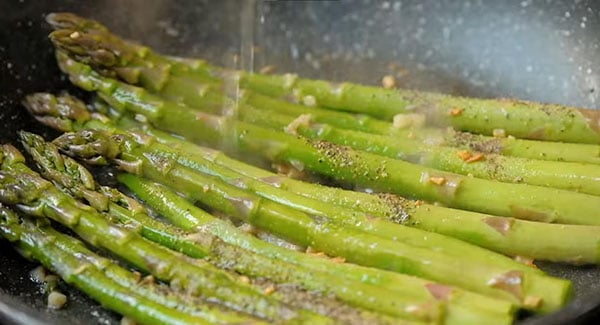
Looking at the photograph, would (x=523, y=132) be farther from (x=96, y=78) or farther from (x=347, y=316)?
(x=96, y=78)

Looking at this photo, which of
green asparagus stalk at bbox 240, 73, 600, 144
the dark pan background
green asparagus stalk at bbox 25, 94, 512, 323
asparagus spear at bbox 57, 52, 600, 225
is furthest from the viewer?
the dark pan background

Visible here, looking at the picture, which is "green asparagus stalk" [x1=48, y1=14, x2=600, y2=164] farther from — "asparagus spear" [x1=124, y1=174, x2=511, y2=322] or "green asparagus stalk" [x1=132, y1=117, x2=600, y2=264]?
"asparagus spear" [x1=124, y1=174, x2=511, y2=322]

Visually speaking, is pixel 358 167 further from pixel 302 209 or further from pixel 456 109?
pixel 456 109

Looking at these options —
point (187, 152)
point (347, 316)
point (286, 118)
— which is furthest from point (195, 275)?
point (286, 118)

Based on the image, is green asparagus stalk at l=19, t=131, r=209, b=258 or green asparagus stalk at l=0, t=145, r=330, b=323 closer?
green asparagus stalk at l=0, t=145, r=330, b=323

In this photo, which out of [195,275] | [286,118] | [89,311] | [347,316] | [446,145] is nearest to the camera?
[347,316]

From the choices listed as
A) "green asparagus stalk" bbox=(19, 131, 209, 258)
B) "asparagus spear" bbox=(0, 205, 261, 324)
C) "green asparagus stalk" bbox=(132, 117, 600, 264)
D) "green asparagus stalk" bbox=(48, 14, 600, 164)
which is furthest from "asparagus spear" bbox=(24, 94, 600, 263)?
"asparagus spear" bbox=(0, 205, 261, 324)
